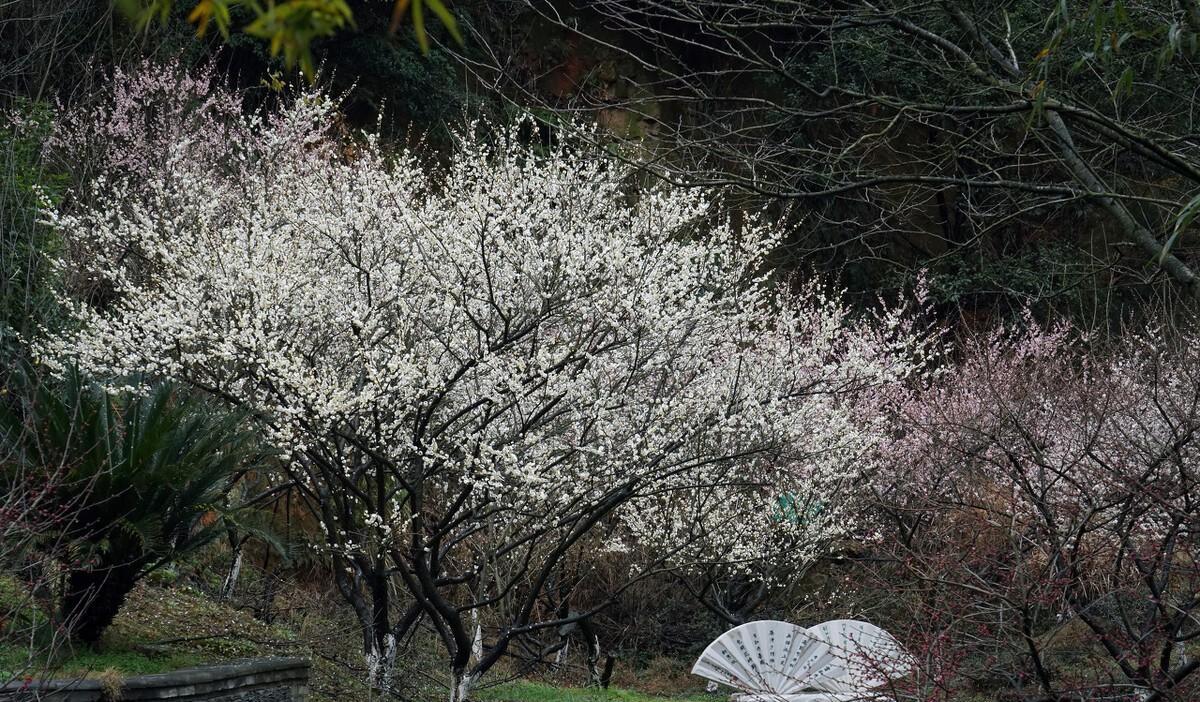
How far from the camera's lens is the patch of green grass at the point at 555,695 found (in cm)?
910

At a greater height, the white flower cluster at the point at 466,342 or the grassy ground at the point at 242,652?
the white flower cluster at the point at 466,342

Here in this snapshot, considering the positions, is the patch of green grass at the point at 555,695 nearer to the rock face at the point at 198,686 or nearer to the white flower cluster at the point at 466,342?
the white flower cluster at the point at 466,342

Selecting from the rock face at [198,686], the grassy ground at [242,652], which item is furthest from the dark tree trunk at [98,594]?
the rock face at [198,686]

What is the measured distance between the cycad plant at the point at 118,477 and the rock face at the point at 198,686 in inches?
21.4

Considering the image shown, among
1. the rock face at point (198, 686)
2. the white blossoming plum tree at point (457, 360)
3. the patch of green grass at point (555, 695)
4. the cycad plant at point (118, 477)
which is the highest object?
the white blossoming plum tree at point (457, 360)

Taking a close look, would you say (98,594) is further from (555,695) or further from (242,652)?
(555,695)

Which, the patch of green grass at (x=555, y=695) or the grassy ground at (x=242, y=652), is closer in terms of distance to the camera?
the grassy ground at (x=242, y=652)

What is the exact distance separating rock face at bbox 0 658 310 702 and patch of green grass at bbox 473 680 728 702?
224 cm

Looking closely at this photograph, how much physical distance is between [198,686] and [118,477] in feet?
4.12

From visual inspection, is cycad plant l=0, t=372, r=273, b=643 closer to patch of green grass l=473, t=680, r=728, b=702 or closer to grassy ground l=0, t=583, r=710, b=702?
grassy ground l=0, t=583, r=710, b=702

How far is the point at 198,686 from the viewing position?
6098mm

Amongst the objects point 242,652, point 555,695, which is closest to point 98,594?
point 242,652

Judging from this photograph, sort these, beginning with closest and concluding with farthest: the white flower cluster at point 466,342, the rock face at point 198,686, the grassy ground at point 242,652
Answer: the rock face at point 198,686
the grassy ground at point 242,652
the white flower cluster at point 466,342

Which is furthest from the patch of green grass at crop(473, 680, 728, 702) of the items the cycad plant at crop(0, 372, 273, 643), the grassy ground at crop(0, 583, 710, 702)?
the cycad plant at crop(0, 372, 273, 643)
